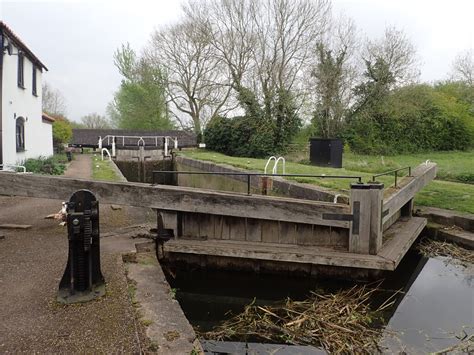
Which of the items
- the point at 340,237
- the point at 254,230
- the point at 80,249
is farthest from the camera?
the point at 254,230

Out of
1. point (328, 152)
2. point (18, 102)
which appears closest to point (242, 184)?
point (328, 152)

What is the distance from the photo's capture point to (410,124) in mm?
24062

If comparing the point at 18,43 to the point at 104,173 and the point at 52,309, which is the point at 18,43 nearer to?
the point at 104,173

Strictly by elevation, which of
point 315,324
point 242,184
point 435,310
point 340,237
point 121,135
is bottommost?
point 435,310

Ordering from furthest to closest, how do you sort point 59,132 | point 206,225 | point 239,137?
point 239,137
point 59,132
point 206,225

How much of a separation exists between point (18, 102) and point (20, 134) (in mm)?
1123

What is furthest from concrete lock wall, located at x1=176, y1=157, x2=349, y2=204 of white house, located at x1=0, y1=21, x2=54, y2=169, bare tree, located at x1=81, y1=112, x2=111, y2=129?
bare tree, located at x1=81, y1=112, x2=111, y2=129

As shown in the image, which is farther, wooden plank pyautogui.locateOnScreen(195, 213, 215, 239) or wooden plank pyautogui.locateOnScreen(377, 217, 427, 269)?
wooden plank pyautogui.locateOnScreen(195, 213, 215, 239)

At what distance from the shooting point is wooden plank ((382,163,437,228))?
601 centimetres

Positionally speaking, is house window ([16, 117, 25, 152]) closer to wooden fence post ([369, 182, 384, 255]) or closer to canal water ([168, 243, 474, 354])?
canal water ([168, 243, 474, 354])

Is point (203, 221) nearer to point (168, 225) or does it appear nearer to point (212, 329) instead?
point (168, 225)

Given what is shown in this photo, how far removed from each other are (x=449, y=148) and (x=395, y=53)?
23.0 feet

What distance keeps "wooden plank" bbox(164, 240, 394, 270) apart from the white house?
7.13m

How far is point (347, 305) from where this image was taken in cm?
454
